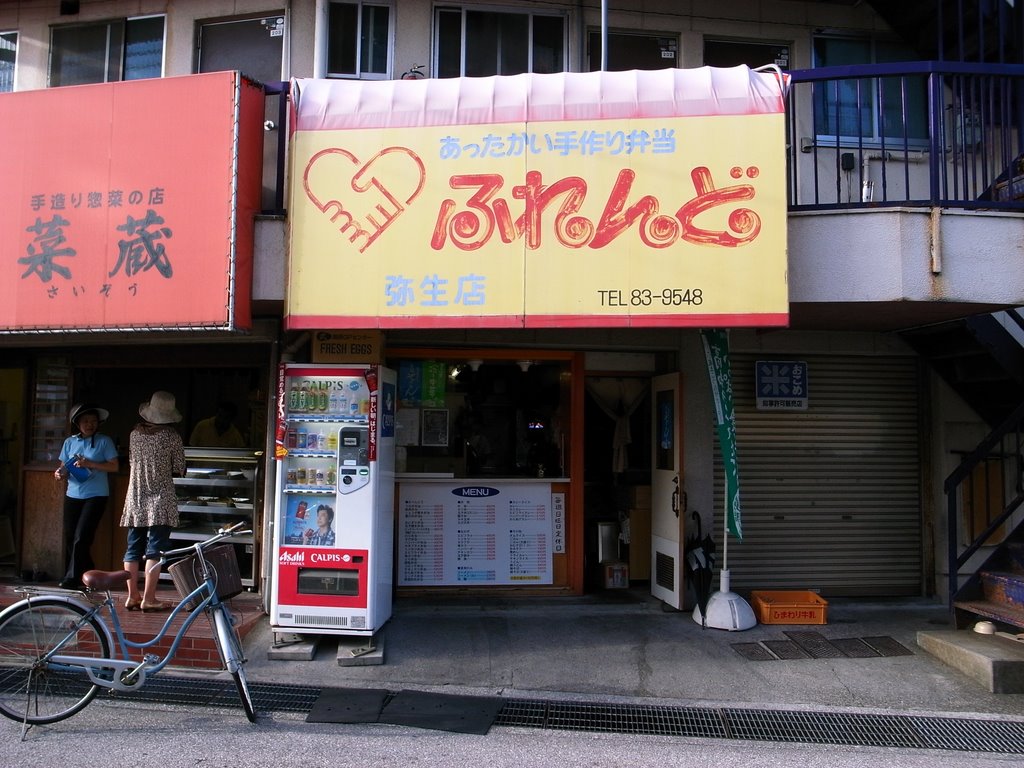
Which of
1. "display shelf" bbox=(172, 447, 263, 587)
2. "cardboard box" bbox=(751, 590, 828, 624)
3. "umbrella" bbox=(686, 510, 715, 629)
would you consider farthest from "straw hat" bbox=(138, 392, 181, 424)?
A: "cardboard box" bbox=(751, 590, 828, 624)

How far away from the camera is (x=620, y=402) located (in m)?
8.34

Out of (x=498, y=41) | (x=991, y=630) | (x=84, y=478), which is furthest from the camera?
(x=498, y=41)

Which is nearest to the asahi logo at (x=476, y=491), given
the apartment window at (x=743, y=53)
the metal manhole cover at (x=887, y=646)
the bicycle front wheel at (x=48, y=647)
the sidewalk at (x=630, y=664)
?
the sidewalk at (x=630, y=664)

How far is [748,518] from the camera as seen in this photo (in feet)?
25.7

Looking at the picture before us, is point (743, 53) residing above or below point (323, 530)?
above

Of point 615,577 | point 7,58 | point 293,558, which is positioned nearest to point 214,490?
point 293,558

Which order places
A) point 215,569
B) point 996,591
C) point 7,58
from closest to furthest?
point 215,569 → point 996,591 → point 7,58

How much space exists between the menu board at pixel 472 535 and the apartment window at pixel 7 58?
6.82 meters

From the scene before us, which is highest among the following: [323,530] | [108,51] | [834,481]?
[108,51]

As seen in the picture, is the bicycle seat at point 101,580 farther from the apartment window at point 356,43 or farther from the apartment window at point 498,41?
the apartment window at point 498,41

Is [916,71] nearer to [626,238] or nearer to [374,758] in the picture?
[626,238]

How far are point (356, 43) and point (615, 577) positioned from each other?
6.56 m

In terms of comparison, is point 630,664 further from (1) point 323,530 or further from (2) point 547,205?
(2) point 547,205

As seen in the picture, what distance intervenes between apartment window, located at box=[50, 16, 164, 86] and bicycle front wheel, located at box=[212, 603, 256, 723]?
6462mm
